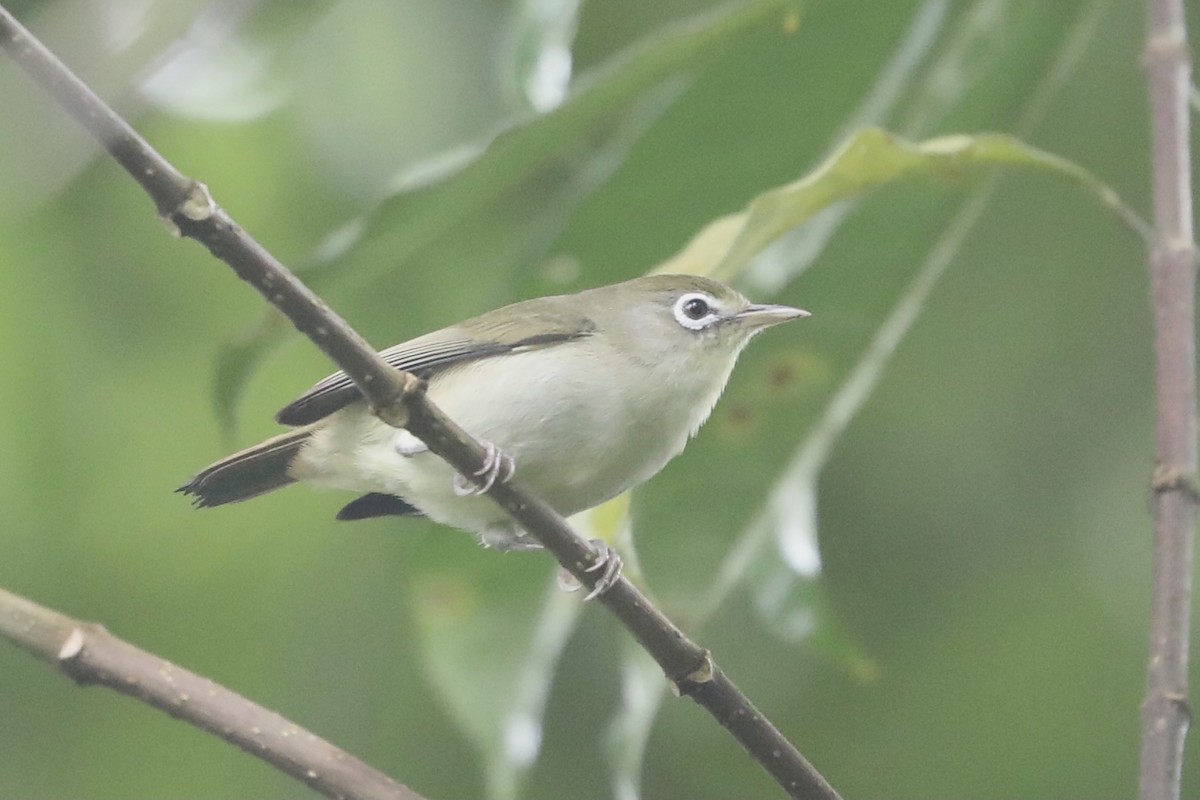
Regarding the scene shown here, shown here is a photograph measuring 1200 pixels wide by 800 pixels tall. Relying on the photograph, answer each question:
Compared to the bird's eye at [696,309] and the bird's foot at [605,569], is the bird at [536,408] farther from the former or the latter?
the bird's foot at [605,569]

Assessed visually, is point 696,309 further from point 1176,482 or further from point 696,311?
point 1176,482

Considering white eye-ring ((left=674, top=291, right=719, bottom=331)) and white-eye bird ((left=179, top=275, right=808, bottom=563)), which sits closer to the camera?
white-eye bird ((left=179, top=275, right=808, bottom=563))

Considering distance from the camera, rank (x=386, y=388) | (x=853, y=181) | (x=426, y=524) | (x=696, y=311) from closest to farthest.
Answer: (x=386, y=388) → (x=853, y=181) → (x=696, y=311) → (x=426, y=524)

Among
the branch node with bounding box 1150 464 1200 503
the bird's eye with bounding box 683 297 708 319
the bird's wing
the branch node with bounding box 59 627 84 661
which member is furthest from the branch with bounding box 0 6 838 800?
the bird's eye with bounding box 683 297 708 319

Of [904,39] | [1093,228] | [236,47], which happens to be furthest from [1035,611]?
[236,47]

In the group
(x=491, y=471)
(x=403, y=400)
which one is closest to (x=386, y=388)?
(x=403, y=400)

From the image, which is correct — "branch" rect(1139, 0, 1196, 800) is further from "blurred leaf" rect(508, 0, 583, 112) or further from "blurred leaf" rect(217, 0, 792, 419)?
"blurred leaf" rect(508, 0, 583, 112)

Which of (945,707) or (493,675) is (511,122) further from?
(945,707)
